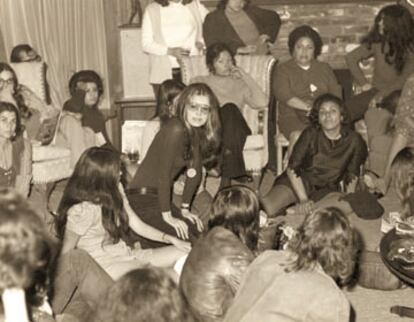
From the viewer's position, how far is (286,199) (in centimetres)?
508

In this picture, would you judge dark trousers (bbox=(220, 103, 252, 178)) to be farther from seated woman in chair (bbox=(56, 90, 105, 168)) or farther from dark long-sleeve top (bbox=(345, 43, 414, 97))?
dark long-sleeve top (bbox=(345, 43, 414, 97))

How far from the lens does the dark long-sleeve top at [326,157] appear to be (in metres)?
4.98

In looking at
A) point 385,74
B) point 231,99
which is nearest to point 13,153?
point 231,99

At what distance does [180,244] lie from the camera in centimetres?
377

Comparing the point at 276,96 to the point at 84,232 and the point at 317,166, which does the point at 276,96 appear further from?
the point at 84,232

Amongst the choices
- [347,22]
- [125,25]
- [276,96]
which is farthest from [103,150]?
[347,22]

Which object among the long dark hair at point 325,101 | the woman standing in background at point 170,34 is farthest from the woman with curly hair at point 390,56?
the woman standing in background at point 170,34

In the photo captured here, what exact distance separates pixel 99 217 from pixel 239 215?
0.65 m

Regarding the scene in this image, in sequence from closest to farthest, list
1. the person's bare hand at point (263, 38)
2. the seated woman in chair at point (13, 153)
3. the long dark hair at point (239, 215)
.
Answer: the long dark hair at point (239, 215), the seated woman in chair at point (13, 153), the person's bare hand at point (263, 38)

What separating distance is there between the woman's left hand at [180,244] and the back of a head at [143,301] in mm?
1434

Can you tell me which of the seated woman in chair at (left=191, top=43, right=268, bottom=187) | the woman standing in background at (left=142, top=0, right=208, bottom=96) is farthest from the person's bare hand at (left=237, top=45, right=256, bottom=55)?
the seated woman in chair at (left=191, top=43, right=268, bottom=187)

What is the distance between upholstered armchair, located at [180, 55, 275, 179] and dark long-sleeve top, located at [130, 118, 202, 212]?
4.24 feet

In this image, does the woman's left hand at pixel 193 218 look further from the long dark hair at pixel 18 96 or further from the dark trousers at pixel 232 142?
the long dark hair at pixel 18 96

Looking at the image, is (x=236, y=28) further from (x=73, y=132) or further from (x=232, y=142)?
(x=73, y=132)
